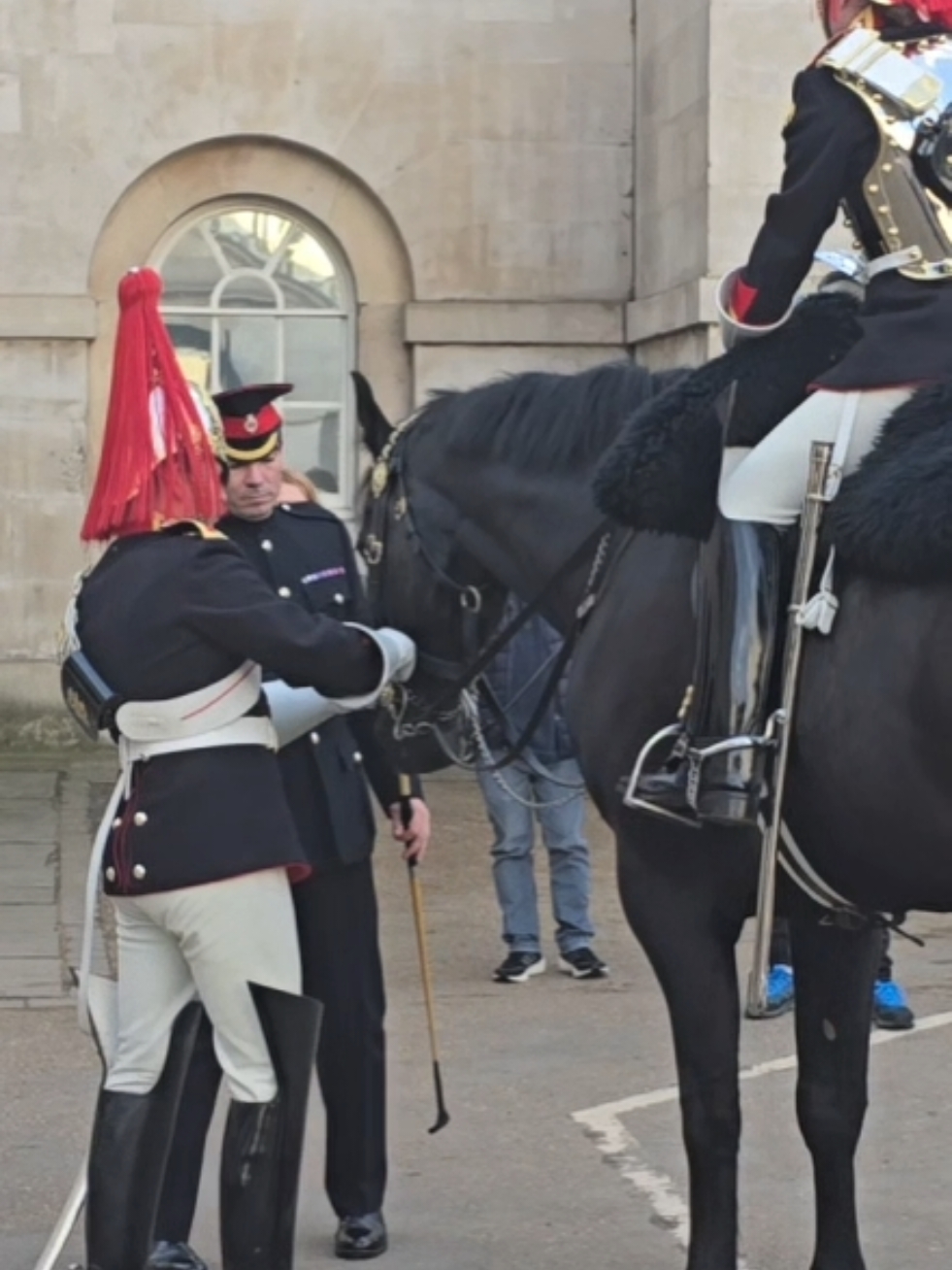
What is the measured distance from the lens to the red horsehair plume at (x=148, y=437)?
4.62 metres

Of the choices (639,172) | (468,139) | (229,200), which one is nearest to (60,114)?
(229,200)

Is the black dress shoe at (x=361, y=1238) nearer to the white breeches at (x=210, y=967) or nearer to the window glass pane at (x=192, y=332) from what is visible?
the white breeches at (x=210, y=967)

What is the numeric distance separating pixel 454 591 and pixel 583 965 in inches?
124

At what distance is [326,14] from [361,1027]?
9818 mm

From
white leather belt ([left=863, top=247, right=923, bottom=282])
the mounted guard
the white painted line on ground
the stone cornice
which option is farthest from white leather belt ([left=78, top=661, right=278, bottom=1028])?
the stone cornice

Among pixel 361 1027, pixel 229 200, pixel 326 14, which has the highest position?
pixel 326 14

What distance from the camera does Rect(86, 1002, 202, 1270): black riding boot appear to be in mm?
4613

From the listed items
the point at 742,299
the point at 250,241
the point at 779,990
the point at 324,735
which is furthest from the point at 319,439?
the point at 742,299

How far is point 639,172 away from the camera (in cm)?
1434

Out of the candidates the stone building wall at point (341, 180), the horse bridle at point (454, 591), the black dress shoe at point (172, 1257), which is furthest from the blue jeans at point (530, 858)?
the stone building wall at point (341, 180)

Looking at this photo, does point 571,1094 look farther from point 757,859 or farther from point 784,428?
point 784,428

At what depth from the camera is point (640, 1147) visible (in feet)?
20.6

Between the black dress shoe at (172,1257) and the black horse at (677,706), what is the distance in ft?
3.53

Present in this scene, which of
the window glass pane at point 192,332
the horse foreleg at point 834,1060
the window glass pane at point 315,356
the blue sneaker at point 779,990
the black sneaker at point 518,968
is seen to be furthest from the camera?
the window glass pane at point 315,356
